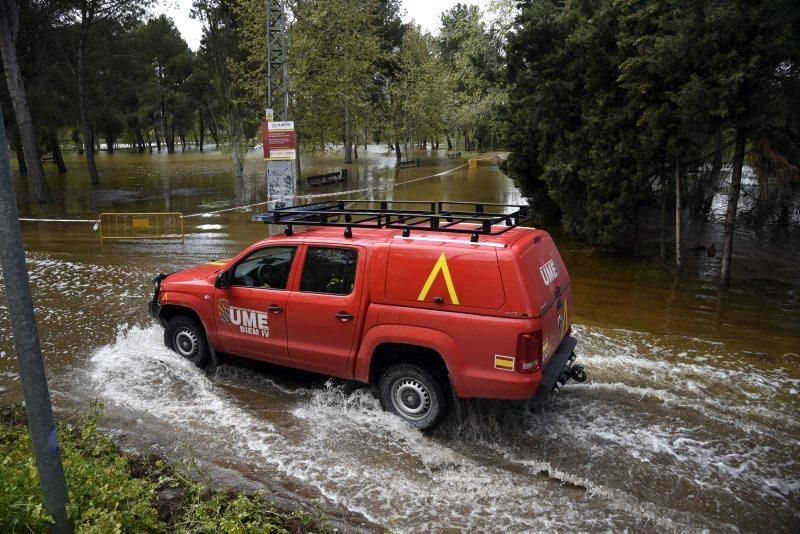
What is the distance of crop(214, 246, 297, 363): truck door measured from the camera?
20.0ft

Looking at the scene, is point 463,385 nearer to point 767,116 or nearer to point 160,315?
point 160,315

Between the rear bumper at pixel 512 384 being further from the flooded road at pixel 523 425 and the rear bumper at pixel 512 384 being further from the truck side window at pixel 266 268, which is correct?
the truck side window at pixel 266 268

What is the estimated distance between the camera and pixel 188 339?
6.96 m

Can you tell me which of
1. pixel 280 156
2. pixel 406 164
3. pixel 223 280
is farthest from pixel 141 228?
pixel 406 164

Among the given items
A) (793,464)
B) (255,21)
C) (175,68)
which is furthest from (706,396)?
(175,68)

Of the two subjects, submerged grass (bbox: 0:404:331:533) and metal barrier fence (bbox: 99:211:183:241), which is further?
metal barrier fence (bbox: 99:211:183:241)

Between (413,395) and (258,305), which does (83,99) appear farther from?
(413,395)

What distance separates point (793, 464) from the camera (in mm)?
5016

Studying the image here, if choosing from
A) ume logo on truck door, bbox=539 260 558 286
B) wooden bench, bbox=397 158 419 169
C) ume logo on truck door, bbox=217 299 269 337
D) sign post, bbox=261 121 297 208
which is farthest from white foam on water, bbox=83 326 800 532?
wooden bench, bbox=397 158 419 169

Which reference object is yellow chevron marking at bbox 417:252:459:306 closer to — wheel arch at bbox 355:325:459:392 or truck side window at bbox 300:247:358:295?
wheel arch at bbox 355:325:459:392

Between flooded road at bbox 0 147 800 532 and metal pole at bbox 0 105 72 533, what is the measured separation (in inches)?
64.8

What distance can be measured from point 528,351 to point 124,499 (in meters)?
3.23

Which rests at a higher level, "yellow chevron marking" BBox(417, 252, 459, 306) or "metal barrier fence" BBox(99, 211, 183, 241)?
"yellow chevron marking" BBox(417, 252, 459, 306)

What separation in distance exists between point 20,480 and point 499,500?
133 inches
